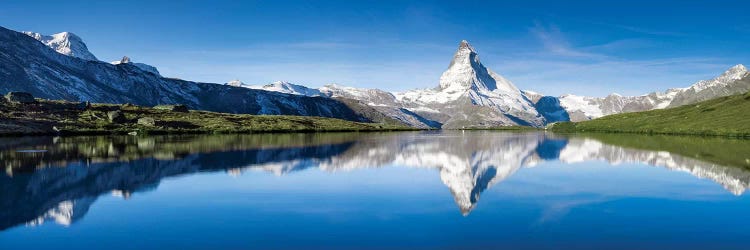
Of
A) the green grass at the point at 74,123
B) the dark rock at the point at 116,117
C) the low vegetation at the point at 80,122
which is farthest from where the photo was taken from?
the dark rock at the point at 116,117

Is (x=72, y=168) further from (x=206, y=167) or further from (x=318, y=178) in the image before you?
(x=318, y=178)

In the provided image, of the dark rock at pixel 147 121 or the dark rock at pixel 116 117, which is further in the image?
the dark rock at pixel 147 121

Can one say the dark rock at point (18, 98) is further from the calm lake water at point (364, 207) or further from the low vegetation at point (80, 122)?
the calm lake water at point (364, 207)

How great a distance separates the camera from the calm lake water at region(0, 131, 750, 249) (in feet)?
74.4

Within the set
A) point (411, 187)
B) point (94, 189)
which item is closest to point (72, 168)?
point (94, 189)

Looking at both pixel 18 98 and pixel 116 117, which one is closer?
pixel 116 117

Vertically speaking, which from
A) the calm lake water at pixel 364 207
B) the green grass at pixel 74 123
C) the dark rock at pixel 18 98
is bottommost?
the calm lake water at pixel 364 207

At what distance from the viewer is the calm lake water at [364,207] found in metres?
22.7

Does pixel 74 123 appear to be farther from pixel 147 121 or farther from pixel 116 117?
→ pixel 147 121

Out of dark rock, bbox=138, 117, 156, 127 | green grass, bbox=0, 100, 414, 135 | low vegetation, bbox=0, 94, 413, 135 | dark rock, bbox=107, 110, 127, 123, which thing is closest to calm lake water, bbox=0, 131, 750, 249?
green grass, bbox=0, 100, 414, 135

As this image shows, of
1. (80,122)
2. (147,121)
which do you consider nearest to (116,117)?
(147,121)

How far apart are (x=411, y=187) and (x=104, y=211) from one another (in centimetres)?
2153

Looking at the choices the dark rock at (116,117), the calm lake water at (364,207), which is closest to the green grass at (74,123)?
the dark rock at (116,117)

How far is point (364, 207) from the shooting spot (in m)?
31.2
